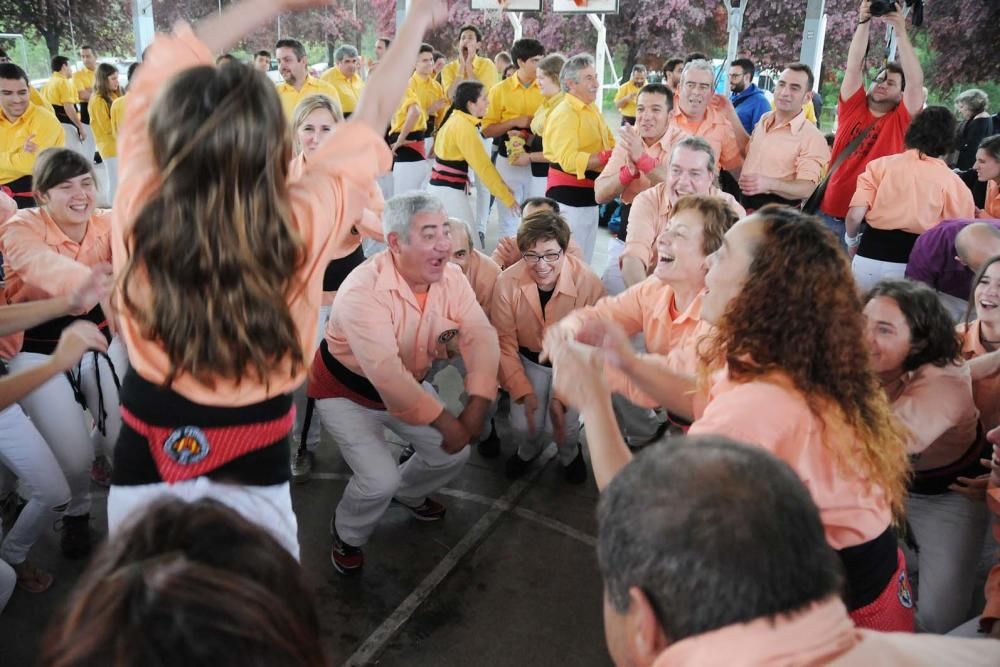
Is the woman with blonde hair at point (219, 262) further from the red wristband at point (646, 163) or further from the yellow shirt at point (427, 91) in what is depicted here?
the yellow shirt at point (427, 91)

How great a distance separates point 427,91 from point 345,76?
952 millimetres

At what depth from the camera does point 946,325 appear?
2.46m

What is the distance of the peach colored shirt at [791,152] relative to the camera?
16.2ft

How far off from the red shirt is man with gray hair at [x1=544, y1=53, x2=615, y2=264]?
1552 millimetres

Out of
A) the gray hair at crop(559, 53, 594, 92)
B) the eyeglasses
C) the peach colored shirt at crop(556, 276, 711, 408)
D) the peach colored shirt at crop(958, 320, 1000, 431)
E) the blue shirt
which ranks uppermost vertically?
the gray hair at crop(559, 53, 594, 92)

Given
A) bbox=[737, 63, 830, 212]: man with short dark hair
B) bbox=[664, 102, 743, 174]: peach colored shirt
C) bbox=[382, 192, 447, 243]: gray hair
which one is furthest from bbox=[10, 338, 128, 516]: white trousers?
bbox=[737, 63, 830, 212]: man with short dark hair

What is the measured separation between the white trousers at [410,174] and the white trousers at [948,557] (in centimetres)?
620

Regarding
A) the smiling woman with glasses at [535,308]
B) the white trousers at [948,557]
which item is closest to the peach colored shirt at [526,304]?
the smiling woman with glasses at [535,308]

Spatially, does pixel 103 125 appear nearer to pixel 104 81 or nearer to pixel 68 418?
pixel 104 81

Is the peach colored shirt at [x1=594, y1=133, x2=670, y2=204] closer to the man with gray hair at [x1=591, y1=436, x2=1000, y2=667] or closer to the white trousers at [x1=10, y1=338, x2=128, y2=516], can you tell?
A: the white trousers at [x1=10, y1=338, x2=128, y2=516]

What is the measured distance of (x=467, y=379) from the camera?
126 inches

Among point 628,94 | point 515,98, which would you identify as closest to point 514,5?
point 628,94

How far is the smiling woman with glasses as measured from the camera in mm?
3586

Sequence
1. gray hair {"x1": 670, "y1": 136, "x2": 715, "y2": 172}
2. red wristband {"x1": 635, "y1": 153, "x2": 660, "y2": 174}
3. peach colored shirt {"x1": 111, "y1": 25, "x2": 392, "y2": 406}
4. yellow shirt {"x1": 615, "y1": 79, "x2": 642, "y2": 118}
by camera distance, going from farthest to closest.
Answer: yellow shirt {"x1": 615, "y1": 79, "x2": 642, "y2": 118} → red wristband {"x1": 635, "y1": 153, "x2": 660, "y2": 174} → gray hair {"x1": 670, "y1": 136, "x2": 715, "y2": 172} → peach colored shirt {"x1": 111, "y1": 25, "x2": 392, "y2": 406}
